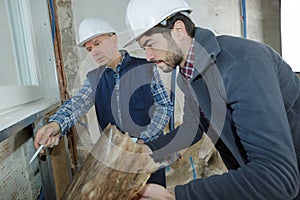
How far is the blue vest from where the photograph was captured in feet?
4.40

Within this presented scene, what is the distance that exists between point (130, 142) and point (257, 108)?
0.32 meters

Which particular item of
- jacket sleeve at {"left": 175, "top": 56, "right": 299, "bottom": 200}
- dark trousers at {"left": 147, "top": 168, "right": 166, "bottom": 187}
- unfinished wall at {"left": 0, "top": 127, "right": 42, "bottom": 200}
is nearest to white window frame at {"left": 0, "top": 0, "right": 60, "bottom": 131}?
unfinished wall at {"left": 0, "top": 127, "right": 42, "bottom": 200}

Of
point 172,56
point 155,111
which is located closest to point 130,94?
point 155,111

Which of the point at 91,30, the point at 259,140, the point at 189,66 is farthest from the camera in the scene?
the point at 91,30

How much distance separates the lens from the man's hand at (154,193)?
0.61 m

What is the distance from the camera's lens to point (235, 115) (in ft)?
1.90

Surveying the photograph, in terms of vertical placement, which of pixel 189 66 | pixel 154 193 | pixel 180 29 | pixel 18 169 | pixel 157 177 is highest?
pixel 180 29

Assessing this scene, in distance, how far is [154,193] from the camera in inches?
24.8

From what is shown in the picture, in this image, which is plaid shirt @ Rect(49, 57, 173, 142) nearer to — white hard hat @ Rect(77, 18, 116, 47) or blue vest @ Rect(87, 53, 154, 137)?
blue vest @ Rect(87, 53, 154, 137)

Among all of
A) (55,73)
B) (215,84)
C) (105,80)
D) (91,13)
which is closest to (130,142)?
(215,84)

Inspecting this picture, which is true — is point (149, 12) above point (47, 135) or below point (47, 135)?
above

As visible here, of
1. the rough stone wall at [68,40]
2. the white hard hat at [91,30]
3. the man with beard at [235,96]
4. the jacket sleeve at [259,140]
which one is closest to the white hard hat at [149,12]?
the man with beard at [235,96]

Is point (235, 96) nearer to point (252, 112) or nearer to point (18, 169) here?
point (252, 112)

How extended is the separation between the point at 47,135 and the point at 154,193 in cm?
55
